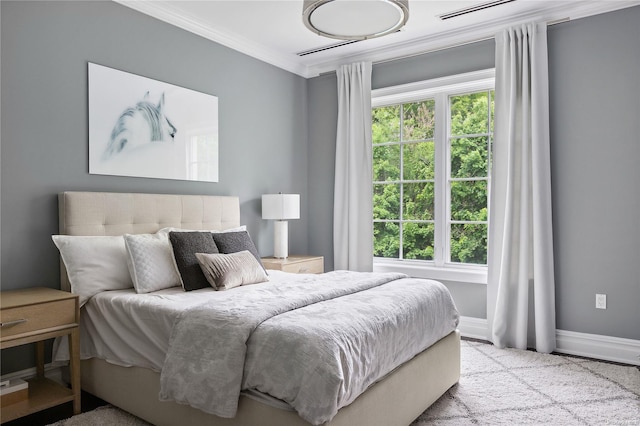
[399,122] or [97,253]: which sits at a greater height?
[399,122]

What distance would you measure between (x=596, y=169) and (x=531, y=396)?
180 cm

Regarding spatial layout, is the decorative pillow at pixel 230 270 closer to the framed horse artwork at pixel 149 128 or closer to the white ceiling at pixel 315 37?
the framed horse artwork at pixel 149 128

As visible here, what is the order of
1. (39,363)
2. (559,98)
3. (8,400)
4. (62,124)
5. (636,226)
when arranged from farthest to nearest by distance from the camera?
(559,98), (636,226), (62,124), (39,363), (8,400)

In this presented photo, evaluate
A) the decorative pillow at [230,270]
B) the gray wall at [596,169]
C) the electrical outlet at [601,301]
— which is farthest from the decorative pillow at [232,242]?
the electrical outlet at [601,301]

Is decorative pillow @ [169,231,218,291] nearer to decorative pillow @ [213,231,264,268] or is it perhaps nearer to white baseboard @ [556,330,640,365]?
decorative pillow @ [213,231,264,268]

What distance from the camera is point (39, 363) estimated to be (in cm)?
276

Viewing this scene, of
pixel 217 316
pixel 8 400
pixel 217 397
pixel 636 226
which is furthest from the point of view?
pixel 636 226

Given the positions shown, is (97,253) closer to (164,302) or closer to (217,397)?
(164,302)

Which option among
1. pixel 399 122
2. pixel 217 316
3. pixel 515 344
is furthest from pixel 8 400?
pixel 399 122

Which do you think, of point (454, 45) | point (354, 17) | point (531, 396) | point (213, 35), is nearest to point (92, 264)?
point (354, 17)

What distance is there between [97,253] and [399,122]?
10.1ft

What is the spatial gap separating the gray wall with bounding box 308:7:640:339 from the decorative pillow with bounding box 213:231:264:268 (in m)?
2.42

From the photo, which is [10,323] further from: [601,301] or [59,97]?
[601,301]

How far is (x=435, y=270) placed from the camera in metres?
4.33
